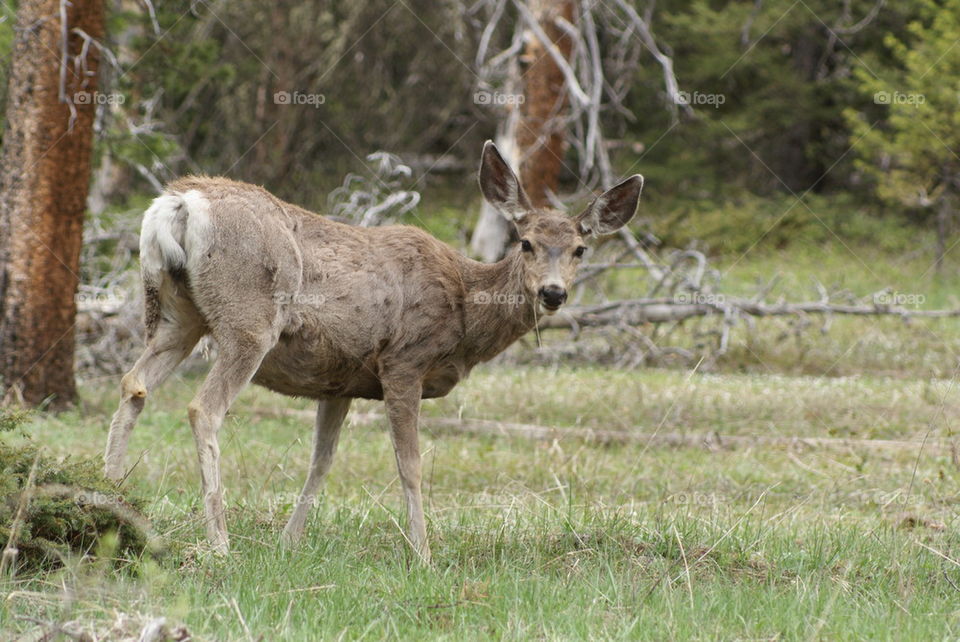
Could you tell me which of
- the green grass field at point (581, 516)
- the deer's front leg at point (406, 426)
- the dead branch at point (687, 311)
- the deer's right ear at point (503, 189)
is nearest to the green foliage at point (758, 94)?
the dead branch at point (687, 311)

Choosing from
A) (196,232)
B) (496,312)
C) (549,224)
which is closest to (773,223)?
(549,224)

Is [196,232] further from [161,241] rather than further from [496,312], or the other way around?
[496,312]

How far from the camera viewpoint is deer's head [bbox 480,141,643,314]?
5.71m

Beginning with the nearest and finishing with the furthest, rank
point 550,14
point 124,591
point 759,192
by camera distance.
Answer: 1. point 124,591
2. point 550,14
3. point 759,192

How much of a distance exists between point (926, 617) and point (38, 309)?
649cm

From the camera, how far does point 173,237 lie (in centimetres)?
516

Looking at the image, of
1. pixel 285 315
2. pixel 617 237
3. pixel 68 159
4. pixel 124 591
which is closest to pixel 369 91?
pixel 617 237

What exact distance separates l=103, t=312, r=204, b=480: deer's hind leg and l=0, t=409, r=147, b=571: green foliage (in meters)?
0.41

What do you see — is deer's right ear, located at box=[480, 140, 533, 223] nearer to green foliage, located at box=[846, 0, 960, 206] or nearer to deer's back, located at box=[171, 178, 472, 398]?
deer's back, located at box=[171, 178, 472, 398]

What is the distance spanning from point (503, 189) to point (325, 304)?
47.7 inches

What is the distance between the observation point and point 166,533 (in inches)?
190

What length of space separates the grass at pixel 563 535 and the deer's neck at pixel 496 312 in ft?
1.46

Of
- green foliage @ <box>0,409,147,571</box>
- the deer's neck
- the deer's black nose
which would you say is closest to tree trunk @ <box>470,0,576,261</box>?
the deer's neck

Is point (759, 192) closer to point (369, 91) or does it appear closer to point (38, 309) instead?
point (369, 91)
